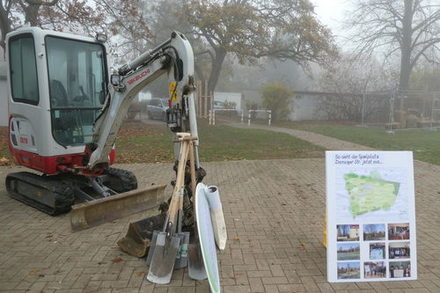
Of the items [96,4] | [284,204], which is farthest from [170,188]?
[96,4]

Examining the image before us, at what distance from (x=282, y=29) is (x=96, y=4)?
11313 millimetres

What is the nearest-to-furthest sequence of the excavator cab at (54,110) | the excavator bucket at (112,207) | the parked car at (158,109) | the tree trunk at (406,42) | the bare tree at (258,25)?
1. the excavator bucket at (112,207)
2. the excavator cab at (54,110)
3. the bare tree at (258,25)
4. the parked car at (158,109)
5. the tree trunk at (406,42)

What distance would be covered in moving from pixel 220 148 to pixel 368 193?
9.02 meters

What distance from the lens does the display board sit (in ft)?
11.9

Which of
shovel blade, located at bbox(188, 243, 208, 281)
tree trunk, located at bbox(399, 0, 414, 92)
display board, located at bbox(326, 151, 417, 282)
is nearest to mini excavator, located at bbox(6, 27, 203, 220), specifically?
shovel blade, located at bbox(188, 243, 208, 281)

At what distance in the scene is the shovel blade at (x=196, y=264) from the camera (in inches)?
148

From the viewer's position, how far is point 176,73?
170 inches

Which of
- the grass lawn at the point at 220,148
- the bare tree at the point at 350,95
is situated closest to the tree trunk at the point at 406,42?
the bare tree at the point at 350,95

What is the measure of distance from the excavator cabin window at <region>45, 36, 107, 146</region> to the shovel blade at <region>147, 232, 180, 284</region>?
9.48 ft

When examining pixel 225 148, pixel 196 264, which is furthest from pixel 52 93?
pixel 225 148

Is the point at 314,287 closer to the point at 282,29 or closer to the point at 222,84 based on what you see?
the point at 282,29

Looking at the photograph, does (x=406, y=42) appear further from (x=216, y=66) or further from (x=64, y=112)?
(x=64, y=112)

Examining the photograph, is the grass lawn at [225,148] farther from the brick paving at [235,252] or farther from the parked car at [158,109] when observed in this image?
the parked car at [158,109]

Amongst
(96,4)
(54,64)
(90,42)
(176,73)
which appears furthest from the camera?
(96,4)
